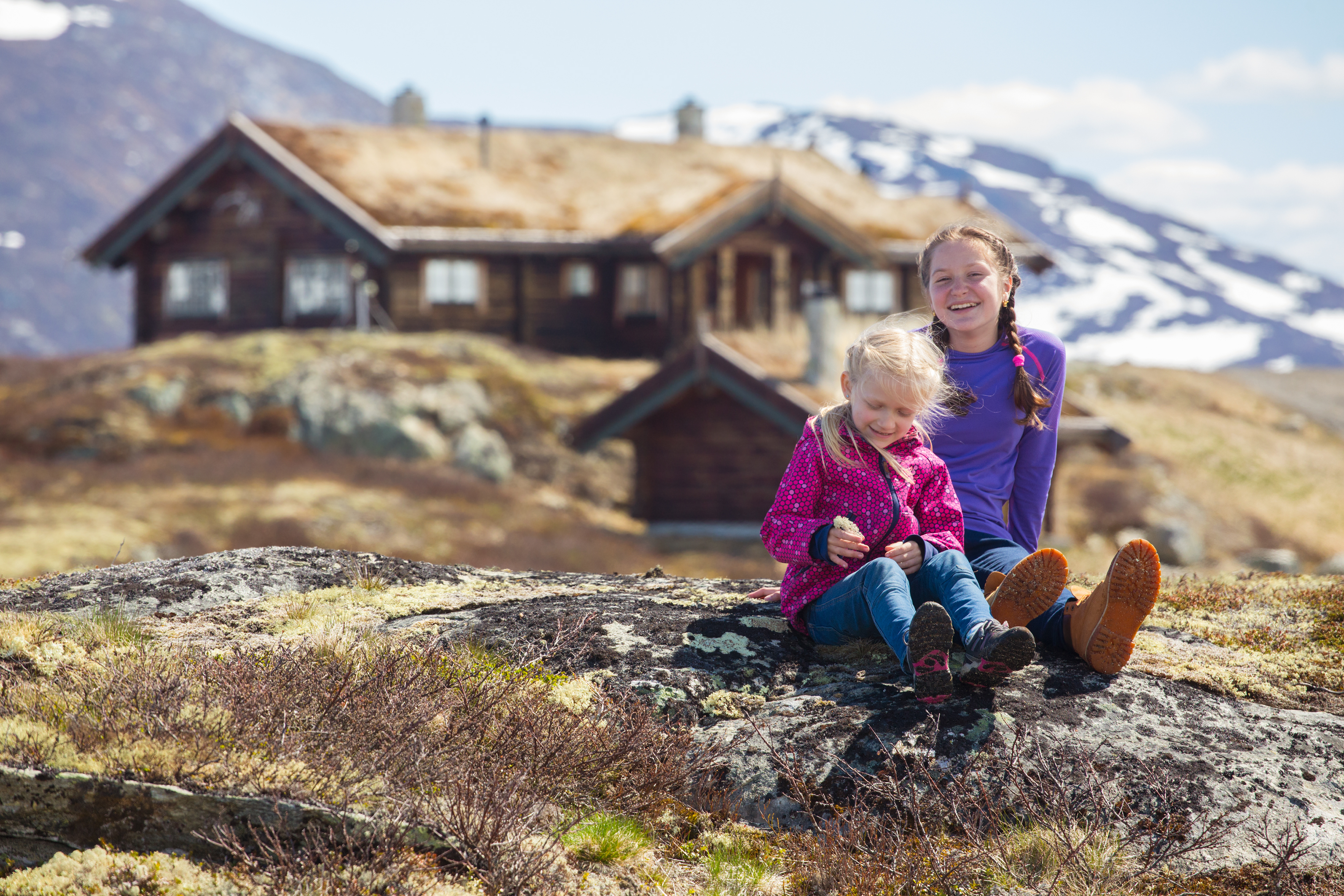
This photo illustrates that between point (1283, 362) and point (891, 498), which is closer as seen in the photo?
point (891, 498)

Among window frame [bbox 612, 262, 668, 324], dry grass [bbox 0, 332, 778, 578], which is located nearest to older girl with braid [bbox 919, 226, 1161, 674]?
dry grass [bbox 0, 332, 778, 578]

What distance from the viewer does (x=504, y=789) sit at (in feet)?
10.5

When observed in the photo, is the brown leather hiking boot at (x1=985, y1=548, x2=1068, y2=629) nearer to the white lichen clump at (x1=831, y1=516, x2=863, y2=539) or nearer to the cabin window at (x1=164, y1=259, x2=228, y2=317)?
the white lichen clump at (x1=831, y1=516, x2=863, y2=539)

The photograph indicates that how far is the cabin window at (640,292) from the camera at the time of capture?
29750 millimetres

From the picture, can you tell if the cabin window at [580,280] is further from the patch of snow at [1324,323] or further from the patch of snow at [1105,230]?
the patch of snow at [1105,230]

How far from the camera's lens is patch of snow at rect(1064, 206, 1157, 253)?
173625 mm

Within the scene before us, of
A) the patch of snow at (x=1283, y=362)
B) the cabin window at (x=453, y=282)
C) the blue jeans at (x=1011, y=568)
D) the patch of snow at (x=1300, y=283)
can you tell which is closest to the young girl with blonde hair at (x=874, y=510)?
the blue jeans at (x=1011, y=568)

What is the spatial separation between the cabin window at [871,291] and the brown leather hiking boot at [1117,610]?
87.6ft

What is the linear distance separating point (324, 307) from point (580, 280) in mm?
6852

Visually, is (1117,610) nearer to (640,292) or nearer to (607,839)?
(607,839)

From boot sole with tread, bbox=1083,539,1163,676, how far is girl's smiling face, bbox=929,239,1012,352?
119 centimetres

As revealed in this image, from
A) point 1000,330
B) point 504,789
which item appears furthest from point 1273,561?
point 504,789

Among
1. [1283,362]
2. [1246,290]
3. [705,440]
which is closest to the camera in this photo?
[705,440]

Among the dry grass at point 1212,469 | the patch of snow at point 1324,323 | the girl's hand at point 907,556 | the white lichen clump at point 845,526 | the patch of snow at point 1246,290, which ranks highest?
the patch of snow at point 1246,290
